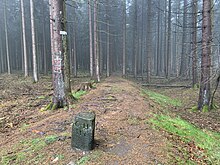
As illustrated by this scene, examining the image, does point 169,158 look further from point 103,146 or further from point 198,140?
point 198,140

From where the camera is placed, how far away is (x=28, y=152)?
3934mm

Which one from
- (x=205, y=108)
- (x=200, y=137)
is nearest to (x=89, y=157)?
(x=200, y=137)

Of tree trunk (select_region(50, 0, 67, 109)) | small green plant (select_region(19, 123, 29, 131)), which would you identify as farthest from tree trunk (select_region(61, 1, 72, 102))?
small green plant (select_region(19, 123, 29, 131))

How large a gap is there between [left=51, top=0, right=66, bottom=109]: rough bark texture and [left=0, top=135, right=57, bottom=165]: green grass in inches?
102

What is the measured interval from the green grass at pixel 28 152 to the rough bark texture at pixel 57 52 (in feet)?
8.46

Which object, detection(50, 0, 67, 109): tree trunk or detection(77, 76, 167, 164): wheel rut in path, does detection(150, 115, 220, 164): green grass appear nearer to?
detection(77, 76, 167, 164): wheel rut in path

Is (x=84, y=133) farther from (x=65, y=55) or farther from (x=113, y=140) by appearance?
(x=65, y=55)

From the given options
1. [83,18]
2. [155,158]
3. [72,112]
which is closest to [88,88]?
[72,112]

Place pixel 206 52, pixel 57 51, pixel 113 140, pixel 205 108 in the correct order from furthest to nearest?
pixel 205 108
pixel 206 52
pixel 57 51
pixel 113 140

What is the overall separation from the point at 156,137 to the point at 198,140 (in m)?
1.45

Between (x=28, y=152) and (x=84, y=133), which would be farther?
(x=28, y=152)

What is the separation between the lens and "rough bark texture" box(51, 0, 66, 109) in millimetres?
6734

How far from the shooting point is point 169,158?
364 cm

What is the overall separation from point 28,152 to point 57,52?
377 centimetres
